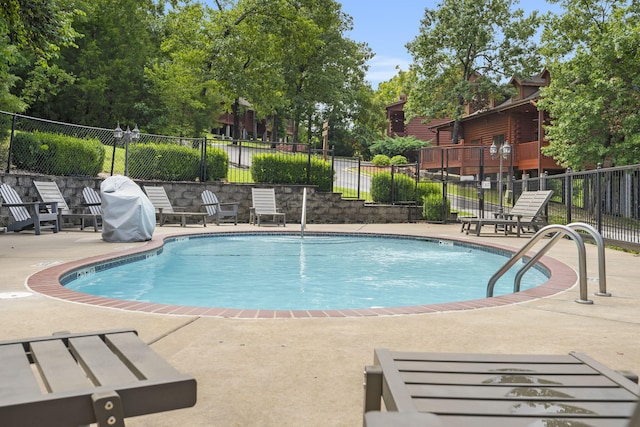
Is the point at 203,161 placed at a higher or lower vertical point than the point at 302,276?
higher

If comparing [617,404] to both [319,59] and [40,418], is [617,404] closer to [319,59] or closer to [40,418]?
Result: [40,418]

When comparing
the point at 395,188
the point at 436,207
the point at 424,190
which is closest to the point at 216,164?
the point at 395,188

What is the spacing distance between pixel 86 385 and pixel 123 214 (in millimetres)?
8283

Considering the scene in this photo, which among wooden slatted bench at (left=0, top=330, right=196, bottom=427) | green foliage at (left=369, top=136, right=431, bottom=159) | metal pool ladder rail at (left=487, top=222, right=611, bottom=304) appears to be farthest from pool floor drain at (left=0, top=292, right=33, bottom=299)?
green foliage at (left=369, top=136, right=431, bottom=159)

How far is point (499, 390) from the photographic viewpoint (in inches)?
55.8

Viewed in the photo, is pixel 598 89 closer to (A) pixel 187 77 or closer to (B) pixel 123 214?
(A) pixel 187 77

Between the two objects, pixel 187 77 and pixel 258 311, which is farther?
→ pixel 187 77

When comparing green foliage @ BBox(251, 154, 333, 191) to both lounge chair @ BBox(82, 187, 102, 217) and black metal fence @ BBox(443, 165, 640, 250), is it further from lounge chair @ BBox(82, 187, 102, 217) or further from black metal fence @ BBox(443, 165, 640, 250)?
black metal fence @ BBox(443, 165, 640, 250)

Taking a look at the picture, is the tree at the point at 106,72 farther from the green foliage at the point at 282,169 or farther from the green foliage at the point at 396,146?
→ the green foliage at the point at 396,146

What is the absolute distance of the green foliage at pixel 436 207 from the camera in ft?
53.2

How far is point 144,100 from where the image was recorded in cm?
2720

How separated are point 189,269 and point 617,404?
6701mm

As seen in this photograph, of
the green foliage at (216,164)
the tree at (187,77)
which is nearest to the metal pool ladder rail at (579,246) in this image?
the green foliage at (216,164)

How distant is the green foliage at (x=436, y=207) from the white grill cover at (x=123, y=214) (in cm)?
967
